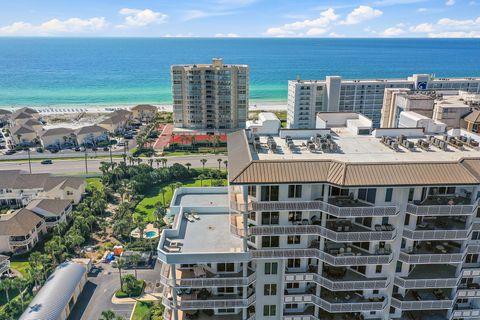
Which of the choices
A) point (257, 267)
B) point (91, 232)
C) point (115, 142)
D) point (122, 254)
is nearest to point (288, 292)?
point (257, 267)

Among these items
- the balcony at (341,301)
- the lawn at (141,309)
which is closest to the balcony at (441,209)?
the balcony at (341,301)

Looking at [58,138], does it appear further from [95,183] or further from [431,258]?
[431,258]

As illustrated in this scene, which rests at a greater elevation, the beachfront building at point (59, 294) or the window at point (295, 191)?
the window at point (295, 191)

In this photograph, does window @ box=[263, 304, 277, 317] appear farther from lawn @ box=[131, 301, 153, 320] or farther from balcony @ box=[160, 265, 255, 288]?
lawn @ box=[131, 301, 153, 320]

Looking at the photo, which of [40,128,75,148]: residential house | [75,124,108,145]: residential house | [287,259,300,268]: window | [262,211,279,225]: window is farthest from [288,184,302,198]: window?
[40,128,75,148]: residential house

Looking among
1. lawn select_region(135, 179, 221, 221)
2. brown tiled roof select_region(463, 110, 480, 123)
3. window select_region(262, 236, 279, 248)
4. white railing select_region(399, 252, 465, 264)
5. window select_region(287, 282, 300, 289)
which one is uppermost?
brown tiled roof select_region(463, 110, 480, 123)

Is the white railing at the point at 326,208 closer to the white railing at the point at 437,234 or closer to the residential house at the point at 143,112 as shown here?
the white railing at the point at 437,234
